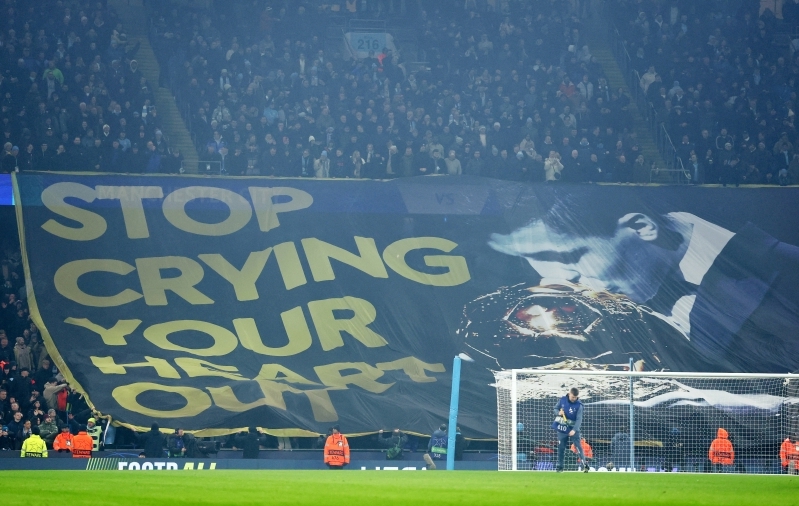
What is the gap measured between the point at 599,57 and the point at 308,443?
16316 mm

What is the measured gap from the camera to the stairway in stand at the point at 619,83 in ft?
96.6

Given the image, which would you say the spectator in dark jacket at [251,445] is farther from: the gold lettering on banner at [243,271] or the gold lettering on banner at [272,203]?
the gold lettering on banner at [272,203]

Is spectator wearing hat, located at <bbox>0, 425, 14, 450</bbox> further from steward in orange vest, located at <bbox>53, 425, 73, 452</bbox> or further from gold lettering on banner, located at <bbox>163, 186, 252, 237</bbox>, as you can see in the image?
gold lettering on banner, located at <bbox>163, 186, 252, 237</bbox>

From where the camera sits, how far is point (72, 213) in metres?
23.8

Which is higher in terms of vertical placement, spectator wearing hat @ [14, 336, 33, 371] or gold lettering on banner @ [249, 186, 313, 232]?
gold lettering on banner @ [249, 186, 313, 232]

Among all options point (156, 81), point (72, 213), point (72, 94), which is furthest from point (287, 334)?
point (156, 81)

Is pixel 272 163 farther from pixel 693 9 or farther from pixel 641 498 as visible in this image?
pixel 641 498

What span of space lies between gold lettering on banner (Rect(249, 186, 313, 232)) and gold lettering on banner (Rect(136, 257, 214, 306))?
1746 mm

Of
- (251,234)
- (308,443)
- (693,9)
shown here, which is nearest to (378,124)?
(251,234)

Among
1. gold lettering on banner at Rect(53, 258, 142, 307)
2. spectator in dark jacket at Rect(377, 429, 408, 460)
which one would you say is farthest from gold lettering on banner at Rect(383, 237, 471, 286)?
gold lettering on banner at Rect(53, 258, 142, 307)

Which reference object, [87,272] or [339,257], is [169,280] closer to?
[87,272]

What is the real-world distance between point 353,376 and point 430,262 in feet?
10.8

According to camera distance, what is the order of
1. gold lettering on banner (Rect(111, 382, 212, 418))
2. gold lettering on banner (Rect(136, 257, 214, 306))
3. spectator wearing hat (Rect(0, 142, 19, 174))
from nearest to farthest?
gold lettering on banner (Rect(111, 382, 212, 418)), gold lettering on banner (Rect(136, 257, 214, 306)), spectator wearing hat (Rect(0, 142, 19, 174))

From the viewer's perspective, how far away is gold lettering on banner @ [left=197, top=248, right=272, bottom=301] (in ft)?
78.8
